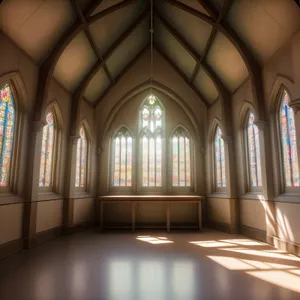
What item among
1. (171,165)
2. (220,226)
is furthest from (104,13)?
(220,226)

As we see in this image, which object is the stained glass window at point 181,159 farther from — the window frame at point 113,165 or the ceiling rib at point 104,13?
the ceiling rib at point 104,13

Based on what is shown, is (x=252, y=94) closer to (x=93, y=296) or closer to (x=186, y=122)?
(x=186, y=122)

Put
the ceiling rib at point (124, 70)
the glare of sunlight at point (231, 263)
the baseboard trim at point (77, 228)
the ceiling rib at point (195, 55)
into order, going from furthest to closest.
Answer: the ceiling rib at point (124, 70)
the ceiling rib at point (195, 55)
the baseboard trim at point (77, 228)
the glare of sunlight at point (231, 263)

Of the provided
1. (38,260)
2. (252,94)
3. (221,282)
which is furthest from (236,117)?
(38,260)

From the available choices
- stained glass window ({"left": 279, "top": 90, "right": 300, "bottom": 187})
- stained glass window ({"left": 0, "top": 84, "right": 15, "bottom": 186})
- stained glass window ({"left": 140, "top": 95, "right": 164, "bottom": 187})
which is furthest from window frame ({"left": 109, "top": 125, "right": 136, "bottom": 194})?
stained glass window ({"left": 279, "top": 90, "right": 300, "bottom": 187})

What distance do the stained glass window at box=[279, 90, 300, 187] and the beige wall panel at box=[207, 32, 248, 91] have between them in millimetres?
1782

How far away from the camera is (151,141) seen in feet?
33.1

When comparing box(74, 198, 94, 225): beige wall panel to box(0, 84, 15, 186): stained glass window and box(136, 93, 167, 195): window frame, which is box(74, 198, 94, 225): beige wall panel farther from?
box(0, 84, 15, 186): stained glass window

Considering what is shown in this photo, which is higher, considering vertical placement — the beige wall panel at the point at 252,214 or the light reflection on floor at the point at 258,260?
the beige wall panel at the point at 252,214

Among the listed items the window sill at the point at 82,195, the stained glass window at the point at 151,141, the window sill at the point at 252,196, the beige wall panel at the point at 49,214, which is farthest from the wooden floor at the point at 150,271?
the stained glass window at the point at 151,141

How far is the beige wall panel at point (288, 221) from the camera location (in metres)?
5.20

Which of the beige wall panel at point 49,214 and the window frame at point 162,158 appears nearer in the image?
the beige wall panel at point 49,214

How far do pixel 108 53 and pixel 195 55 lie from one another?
2828mm

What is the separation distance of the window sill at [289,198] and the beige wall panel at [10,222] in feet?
19.2
